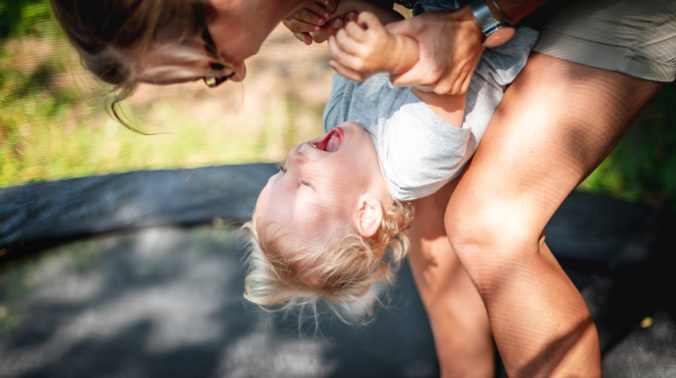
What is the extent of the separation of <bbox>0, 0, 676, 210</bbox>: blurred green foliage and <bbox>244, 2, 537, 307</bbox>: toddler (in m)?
1.22

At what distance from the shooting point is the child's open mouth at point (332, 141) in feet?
3.88

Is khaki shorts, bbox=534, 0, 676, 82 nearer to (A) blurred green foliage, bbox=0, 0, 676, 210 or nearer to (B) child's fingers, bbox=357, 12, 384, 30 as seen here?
(B) child's fingers, bbox=357, 12, 384, 30

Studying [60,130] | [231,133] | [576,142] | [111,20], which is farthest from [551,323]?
[60,130]

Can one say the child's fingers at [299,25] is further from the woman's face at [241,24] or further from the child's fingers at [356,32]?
the child's fingers at [356,32]

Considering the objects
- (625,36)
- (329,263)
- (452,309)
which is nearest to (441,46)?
(625,36)

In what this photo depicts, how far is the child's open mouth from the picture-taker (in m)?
1.18

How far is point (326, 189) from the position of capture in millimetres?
1142

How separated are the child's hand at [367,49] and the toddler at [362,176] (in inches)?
5.8

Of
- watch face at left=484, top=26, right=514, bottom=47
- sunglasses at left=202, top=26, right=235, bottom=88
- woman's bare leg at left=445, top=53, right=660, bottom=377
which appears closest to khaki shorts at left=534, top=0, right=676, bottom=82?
woman's bare leg at left=445, top=53, right=660, bottom=377

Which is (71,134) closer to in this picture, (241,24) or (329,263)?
(329,263)

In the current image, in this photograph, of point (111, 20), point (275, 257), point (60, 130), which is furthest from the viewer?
point (60, 130)

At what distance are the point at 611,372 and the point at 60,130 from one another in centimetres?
257

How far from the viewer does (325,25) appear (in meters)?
1.04

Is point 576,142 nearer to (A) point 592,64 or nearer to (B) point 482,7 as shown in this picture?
(A) point 592,64
